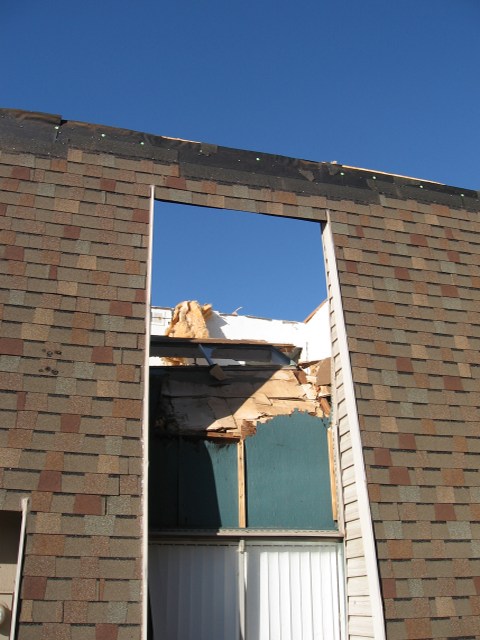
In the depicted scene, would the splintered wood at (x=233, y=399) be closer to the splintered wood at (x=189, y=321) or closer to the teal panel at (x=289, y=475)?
the teal panel at (x=289, y=475)

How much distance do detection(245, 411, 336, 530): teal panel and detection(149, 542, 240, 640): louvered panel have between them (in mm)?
528

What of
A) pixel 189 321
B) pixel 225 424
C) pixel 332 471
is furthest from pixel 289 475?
pixel 189 321

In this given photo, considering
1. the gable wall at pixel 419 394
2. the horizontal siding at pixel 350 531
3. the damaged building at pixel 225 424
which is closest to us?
the damaged building at pixel 225 424

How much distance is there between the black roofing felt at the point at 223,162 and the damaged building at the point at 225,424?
3cm

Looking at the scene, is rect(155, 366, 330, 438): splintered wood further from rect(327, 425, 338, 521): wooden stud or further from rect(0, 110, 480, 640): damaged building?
rect(327, 425, 338, 521): wooden stud

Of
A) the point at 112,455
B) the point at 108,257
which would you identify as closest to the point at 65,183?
the point at 108,257

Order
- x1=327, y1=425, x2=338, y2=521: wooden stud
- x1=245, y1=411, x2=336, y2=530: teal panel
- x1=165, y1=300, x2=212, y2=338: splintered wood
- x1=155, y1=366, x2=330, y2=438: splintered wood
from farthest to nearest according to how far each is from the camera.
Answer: x1=165, y1=300, x2=212, y2=338: splintered wood → x1=155, y1=366, x2=330, y2=438: splintered wood → x1=327, y1=425, x2=338, y2=521: wooden stud → x1=245, y1=411, x2=336, y2=530: teal panel

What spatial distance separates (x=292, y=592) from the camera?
6172 mm

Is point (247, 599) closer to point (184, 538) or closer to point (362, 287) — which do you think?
point (184, 538)

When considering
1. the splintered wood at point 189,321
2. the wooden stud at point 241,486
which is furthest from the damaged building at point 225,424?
the splintered wood at point 189,321

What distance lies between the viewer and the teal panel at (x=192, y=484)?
6.35 meters

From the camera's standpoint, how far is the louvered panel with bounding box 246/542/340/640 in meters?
6.02

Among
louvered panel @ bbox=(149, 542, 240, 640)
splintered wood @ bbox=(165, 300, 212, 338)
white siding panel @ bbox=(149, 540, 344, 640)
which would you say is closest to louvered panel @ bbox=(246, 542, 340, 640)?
white siding panel @ bbox=(149, 540, 344, 640)

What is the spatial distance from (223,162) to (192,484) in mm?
3397
